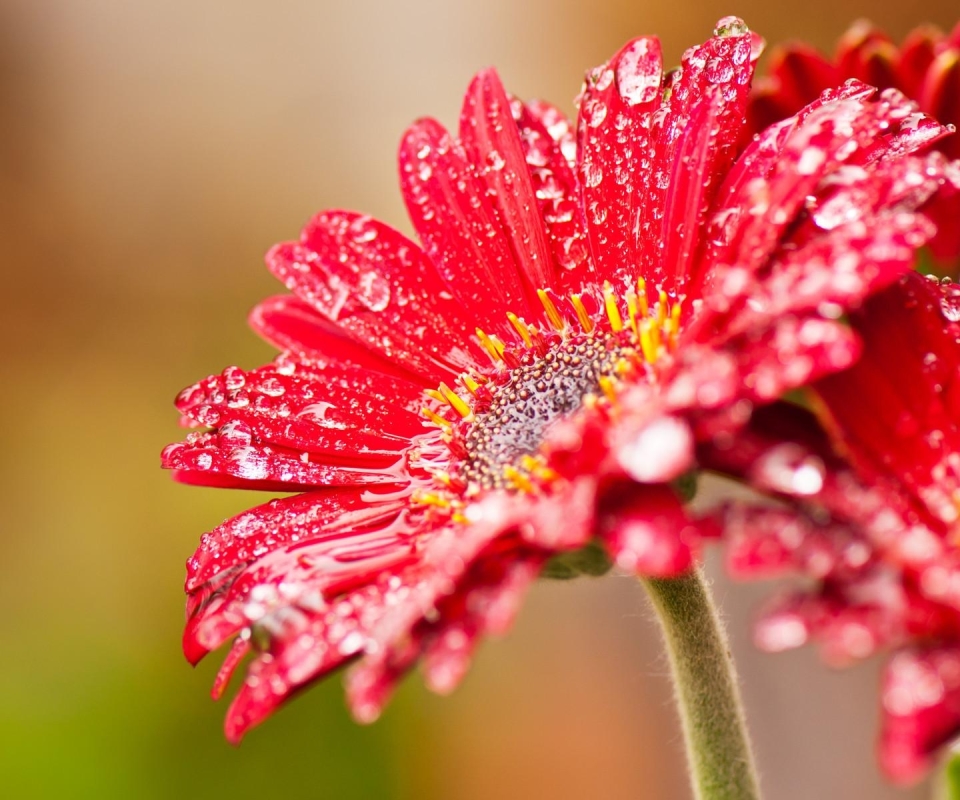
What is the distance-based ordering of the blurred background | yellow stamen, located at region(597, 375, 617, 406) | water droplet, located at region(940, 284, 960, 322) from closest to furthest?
water droplet, located at region(940, 284, 960, 322)
yellow stamen, located at region(597, 375, 617, 406)
the blurred background

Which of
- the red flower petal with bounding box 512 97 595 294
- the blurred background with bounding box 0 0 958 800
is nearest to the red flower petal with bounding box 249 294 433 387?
the red flower petal with bounding box 512 97 595 294

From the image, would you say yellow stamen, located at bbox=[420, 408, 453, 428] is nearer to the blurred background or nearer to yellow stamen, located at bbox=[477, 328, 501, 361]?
yellow stamen, located at bbox=[477, 328, 501, 361]

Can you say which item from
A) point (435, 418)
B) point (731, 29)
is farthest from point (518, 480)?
point (731, 29)

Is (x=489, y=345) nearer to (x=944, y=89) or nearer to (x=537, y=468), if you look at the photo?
(x=537, y=468)

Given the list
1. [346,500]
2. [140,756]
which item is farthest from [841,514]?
[140,756]

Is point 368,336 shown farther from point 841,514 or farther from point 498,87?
point 841,514

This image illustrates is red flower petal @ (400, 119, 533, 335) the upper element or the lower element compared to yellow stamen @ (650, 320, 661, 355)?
upper

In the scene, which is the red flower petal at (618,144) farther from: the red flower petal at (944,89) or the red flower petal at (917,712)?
the red flower petal at (917,712)
